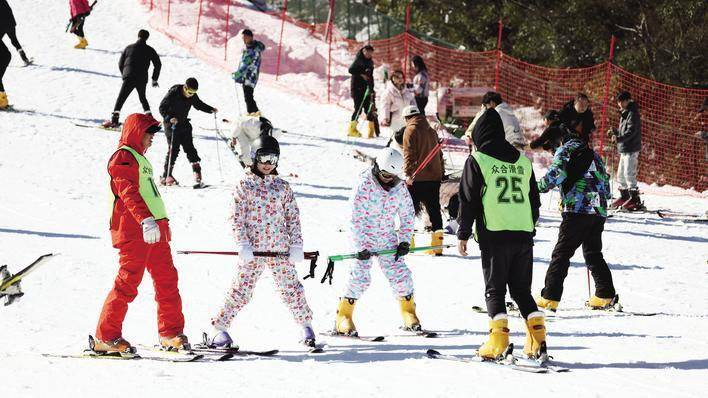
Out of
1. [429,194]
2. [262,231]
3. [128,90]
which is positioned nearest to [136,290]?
[262,231]

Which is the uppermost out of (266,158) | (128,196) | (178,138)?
(178,138)

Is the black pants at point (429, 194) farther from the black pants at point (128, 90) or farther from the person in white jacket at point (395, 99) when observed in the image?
the black pants at point (128, 90)

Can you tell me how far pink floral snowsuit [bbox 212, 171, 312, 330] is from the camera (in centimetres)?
761

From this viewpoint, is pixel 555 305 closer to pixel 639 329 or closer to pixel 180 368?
pixel 639 329

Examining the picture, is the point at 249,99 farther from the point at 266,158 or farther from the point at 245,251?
the point at 245,251

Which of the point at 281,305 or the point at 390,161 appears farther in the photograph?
the point at 281,305

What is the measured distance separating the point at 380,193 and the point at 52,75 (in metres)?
14.7

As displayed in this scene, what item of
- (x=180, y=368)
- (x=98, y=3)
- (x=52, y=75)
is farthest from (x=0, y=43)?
(x=180, y=368)

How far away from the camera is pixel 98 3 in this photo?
1094 inches

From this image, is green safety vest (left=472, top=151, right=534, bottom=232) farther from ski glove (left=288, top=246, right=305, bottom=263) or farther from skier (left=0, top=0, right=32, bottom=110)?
skier (left=0, top=0, right=32, bottom=110)

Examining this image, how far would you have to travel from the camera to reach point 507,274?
7324mm

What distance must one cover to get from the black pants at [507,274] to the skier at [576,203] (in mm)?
1458

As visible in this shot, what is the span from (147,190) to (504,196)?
2.45 meters

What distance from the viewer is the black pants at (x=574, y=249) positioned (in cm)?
915
